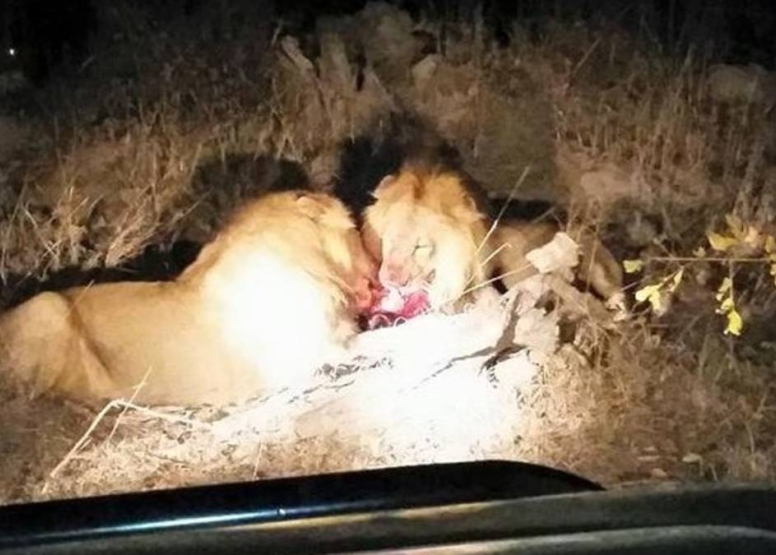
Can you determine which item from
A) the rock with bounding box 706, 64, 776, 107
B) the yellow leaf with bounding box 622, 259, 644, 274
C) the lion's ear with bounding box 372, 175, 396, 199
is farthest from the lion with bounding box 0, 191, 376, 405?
the rock with bounding box 706, 64, 776, 107

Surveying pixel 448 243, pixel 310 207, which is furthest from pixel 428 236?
pixel 310 207

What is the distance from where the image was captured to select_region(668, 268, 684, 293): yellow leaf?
2181mm

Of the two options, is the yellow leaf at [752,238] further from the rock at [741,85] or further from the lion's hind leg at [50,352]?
the lion's hind leg at [50,352]

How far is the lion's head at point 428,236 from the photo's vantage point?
2.35 metres

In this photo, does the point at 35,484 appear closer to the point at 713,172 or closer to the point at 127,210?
the point at 127,210

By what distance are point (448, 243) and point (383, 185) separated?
0.20 m

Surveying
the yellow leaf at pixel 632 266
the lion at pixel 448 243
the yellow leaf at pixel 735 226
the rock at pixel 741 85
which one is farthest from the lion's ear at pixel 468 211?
the rock at pixel 741 85

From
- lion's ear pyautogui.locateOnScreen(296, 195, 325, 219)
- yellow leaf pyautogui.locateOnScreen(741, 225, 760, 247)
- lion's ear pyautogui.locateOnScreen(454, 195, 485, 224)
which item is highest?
lion's ear pyautogui.locateOnScreen(296, 195, 325, 219)

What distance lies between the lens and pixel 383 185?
255cm

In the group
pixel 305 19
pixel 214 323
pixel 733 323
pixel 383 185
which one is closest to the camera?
pixel 733 323

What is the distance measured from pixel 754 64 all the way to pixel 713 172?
1.33ft

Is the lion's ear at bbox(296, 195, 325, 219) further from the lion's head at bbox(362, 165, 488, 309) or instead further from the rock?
the rock

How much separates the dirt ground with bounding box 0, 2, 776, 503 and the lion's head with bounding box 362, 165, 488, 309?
0.10 meters

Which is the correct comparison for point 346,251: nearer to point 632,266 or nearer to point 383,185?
point 383,185
